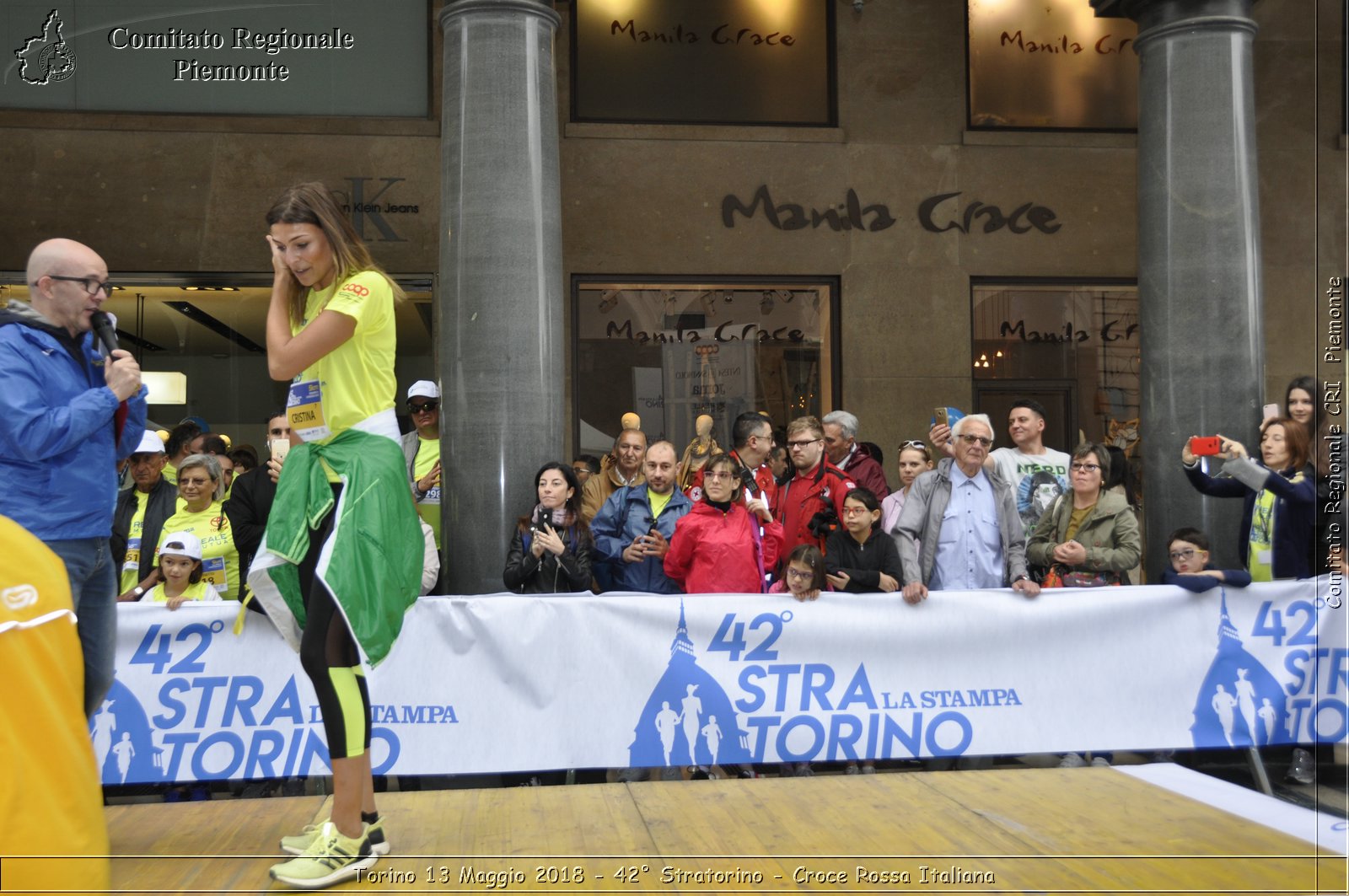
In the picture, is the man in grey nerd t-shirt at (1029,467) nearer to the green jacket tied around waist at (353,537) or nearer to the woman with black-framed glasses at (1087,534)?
the woman with black-framed glasses at (1087,534)

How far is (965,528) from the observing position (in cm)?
680

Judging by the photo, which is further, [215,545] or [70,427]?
[215,545]

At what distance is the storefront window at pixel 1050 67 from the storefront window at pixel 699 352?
2.58 meters

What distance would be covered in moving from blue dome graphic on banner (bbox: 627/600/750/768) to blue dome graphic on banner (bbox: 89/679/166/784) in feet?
7.07

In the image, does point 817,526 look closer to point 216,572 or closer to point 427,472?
point 427,472

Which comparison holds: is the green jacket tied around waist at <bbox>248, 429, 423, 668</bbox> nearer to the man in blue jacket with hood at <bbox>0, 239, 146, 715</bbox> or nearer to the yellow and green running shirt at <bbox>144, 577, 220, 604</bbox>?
the man in blue jacket with hood at <bbox>0, 239, 146, 715</bbox>

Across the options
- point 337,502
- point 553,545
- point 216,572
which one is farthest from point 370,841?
point 216,572

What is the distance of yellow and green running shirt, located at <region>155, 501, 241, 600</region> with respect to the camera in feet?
21.9

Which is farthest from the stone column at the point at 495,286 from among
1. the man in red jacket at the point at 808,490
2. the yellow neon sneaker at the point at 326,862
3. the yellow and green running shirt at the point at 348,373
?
the yellow neon sneaker at the point at 326,862

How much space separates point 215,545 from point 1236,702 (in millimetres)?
5343

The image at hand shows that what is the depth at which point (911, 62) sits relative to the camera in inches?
479

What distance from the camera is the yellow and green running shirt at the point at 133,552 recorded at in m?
6.95

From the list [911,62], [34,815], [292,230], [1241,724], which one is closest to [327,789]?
[292,230]

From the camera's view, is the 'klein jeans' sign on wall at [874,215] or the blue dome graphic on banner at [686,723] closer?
the blue dome graphic on banner at [686,723]
